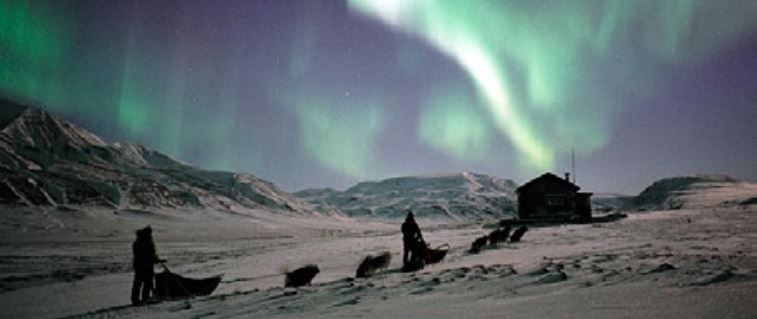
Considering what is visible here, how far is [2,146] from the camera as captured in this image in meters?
106

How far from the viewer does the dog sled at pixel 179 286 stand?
506 inches

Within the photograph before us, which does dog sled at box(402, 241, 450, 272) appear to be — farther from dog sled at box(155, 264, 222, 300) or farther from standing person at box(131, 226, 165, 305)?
standing person at box(131, 226, 165, 305)

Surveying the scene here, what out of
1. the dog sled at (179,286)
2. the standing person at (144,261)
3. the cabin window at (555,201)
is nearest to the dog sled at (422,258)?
the dog sled at (179,286)

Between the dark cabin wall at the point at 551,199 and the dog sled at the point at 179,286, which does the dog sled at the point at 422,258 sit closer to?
the dog sled at the point at 179,286

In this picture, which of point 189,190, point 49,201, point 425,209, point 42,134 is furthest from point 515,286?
point 425,209

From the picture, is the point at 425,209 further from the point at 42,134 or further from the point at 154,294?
the point at 154,294

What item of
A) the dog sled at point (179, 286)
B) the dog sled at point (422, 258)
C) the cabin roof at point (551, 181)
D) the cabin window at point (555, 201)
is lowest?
the dog sled at point (179, 286)

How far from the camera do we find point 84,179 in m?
91.9

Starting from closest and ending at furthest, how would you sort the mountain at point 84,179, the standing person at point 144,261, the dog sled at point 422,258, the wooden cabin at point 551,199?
1. the standing person at point 144,261
2. the dog sled at point 422,258
3. the wooden cabin at point 551,199
4. the mountain at point 84,179

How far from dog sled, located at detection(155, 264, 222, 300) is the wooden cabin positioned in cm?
4836

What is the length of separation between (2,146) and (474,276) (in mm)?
123740

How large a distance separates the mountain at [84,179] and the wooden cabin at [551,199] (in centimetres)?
6122

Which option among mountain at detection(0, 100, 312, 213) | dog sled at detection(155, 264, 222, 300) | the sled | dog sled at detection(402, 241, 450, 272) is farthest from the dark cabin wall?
mountain at detection(0, 100, 312, 213)

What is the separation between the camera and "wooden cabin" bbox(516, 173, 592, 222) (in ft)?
187
